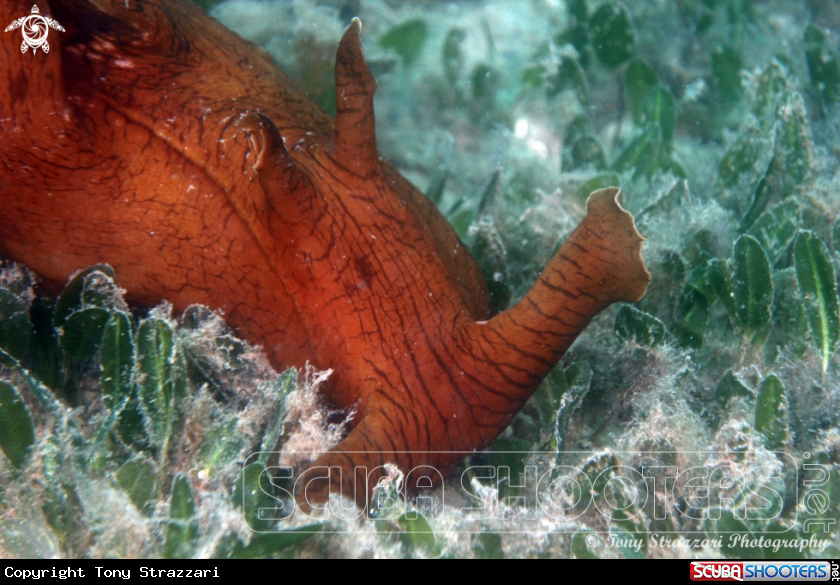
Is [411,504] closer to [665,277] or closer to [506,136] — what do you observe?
[665,277]

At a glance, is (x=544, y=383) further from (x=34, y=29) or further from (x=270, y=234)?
(x=34, y=29)

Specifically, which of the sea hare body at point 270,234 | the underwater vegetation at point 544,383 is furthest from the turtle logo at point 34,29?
the underwater vegetation at point 544,383

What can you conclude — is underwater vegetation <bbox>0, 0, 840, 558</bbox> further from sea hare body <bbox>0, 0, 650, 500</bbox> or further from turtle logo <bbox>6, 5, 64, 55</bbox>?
turtle logo <bbox>6, 5, 64, 55</bbox>

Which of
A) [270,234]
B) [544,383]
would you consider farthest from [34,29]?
[544,383]

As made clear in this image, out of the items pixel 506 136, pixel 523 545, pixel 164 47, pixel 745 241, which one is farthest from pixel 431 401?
pixel 506 136

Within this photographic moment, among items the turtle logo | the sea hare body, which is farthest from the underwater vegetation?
the turtle logo

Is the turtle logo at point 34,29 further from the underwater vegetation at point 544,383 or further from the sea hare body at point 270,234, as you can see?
the underwater vegetation at point 544,383
